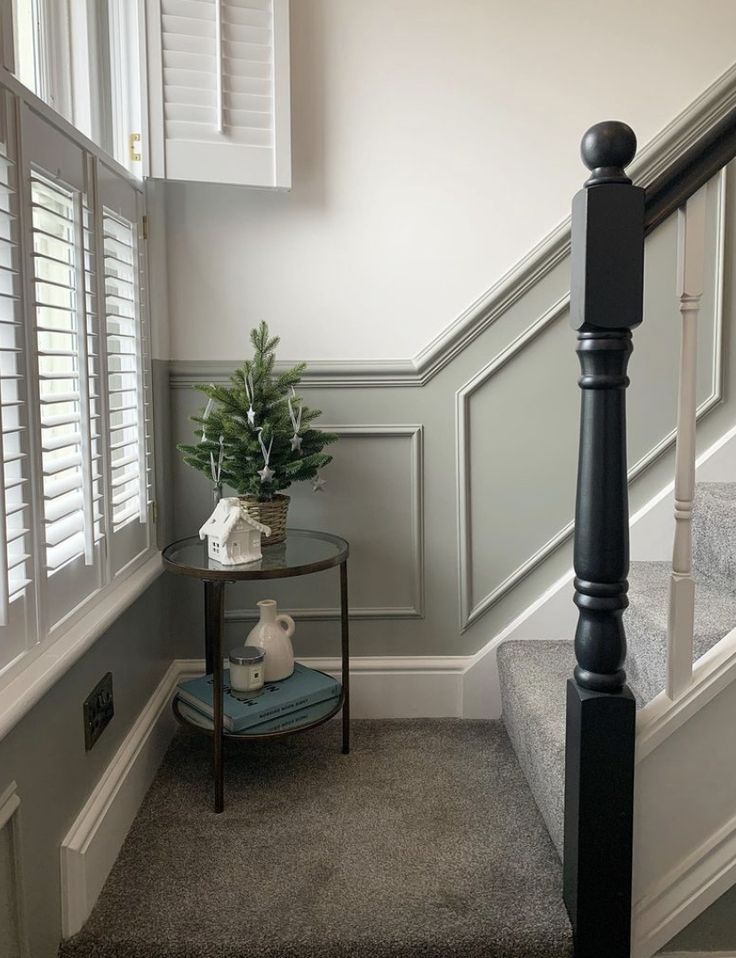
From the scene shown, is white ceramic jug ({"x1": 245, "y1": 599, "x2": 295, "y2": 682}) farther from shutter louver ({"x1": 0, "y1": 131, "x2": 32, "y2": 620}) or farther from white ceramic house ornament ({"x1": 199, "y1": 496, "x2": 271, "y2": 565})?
shutter louver ({"x1": 0, "y1": 131, "x2": 32, "y2": 620})

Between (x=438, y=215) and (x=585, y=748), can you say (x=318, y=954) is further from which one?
(x=438, y=215)

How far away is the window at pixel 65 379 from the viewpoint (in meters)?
1.31

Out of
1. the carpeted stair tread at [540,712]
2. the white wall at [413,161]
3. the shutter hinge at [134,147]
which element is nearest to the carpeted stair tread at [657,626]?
the carpeted stair tread at [540,712]

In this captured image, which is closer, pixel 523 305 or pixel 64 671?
pixel 64 671

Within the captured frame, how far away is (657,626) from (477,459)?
2.51 ft

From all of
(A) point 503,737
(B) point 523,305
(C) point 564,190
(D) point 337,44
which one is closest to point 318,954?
(A) point 503,737

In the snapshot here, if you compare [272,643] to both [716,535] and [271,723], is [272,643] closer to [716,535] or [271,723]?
[271,723]

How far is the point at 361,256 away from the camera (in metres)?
2.29

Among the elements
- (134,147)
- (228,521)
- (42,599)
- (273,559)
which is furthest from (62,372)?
(134,147)

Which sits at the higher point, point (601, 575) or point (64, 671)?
point (601, 575)

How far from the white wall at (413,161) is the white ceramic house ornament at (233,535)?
54cm

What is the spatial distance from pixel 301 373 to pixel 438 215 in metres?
0.58

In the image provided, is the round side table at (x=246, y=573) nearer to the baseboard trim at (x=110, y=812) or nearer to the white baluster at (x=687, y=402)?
the baseboard trim at (x=110, y=812)

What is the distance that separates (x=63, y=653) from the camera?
1.43 meters
